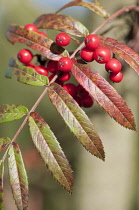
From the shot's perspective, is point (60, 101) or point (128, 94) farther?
point (128, 94)

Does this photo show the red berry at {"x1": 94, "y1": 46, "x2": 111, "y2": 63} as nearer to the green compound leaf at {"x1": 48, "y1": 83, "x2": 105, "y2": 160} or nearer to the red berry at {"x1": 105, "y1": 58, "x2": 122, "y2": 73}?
the red berry at {"x1": 105, "y1": 58, "x2": 122, "y2": 73}

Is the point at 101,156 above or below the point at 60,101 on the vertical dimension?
below

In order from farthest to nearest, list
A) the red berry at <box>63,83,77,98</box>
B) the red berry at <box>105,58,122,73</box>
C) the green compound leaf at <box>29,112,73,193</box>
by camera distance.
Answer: the red berry at <box>63,83,77,98</box> < the red berry at <box>105,58,122,73</box> < the green compound leaf at <box>29,112,73,193</box>

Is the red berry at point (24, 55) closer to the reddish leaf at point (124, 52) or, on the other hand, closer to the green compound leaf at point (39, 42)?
the green compound leaf at point (39, 42)

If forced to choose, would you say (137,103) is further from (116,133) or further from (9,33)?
(9,33)

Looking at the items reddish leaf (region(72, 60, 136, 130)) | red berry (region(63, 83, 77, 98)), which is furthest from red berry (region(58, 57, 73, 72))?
red berry (region(63, 83, 77, 98))

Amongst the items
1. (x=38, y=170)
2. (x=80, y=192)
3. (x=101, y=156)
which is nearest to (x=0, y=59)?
(x=38, y=170)

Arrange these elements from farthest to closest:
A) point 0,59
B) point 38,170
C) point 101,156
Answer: point 0,59, point 38,170, point 101,156
